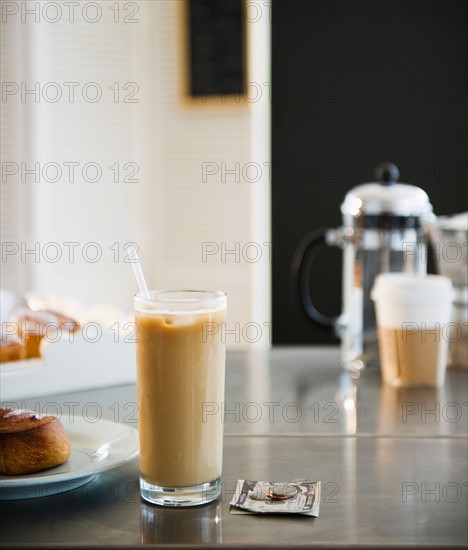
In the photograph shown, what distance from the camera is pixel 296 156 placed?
2953 millimetres

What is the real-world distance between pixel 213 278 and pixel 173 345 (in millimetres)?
2778

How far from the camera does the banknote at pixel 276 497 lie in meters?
0.81

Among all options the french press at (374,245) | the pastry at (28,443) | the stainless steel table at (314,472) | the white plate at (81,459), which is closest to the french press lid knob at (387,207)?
the french press at (374,245)

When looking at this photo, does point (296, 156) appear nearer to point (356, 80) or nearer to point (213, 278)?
point (356, 80)

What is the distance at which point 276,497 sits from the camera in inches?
33.2

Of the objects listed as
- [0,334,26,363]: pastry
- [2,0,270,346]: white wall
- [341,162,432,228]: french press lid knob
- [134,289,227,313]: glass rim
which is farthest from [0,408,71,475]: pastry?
[2,0,270,346]: white wall

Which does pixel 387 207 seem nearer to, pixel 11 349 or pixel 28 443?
pixel 11 349

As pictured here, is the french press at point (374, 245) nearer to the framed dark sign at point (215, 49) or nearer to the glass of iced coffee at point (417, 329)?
the glass of iced coffee at point (417, 329)

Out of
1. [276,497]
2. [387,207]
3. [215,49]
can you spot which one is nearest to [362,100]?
[215,49]

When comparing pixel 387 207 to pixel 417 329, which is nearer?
pixel 417 329

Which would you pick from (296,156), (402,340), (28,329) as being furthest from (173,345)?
(296,156)

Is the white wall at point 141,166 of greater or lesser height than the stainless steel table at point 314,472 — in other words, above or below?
above

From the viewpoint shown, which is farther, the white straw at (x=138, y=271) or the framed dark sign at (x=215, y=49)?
the framed dark sign at (x=215, y=49)

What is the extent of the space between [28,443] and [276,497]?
0.23 meters
